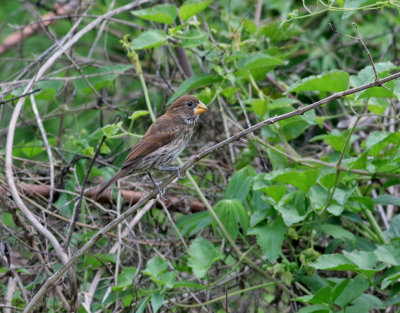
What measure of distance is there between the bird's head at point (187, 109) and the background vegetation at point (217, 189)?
74 millimetres

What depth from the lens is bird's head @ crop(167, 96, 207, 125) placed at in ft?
14.9

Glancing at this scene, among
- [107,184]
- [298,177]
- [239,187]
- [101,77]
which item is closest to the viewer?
[298,177]

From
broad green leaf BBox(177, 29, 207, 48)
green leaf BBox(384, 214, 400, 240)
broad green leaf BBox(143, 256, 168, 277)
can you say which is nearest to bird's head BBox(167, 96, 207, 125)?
broad green leaf BBox(177, 29, 207, 48)

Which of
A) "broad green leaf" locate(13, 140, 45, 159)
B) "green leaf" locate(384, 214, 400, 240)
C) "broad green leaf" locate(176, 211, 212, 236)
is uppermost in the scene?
"broad green leaf" locate(13, 140, 45, 159)

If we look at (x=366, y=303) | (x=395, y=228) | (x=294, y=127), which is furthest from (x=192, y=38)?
(x=366, y=303)

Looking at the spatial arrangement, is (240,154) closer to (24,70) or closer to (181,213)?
(181,213)

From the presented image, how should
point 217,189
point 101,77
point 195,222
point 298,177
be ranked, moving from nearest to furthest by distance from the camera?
point 298,177 → point 195,222 → point 217,189 → point 101,77

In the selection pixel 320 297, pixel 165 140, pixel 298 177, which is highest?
pixel 165 140

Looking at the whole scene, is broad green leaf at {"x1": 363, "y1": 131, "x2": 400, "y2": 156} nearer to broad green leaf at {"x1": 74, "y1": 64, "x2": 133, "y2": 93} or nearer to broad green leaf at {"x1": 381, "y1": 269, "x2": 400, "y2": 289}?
→ broad green leaf at {"x1": 381, "y1": 269, "x2": 400, "y2": 289}

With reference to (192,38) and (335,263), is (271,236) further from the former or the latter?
(192,38)

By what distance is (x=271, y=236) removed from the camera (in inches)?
145

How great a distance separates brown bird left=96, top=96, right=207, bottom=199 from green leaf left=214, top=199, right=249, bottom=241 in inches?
20.3

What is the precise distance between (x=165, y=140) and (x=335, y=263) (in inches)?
60.4

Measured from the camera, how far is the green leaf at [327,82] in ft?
11.7
